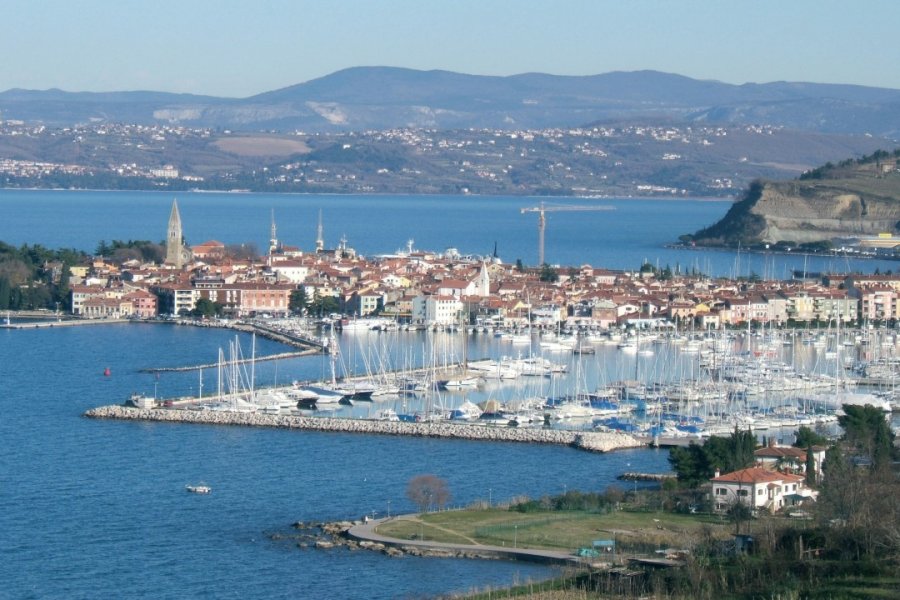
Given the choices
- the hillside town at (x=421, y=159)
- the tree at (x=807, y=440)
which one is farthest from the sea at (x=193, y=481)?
the hillside town at (x=421, y=159)

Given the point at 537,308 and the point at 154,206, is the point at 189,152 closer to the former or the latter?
the point at 154,206

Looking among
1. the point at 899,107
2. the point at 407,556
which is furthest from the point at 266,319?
the point at 899,107

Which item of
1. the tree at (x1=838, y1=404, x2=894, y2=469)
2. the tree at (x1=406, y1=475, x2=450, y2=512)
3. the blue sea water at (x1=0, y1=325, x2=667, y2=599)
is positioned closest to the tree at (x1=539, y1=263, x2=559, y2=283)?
the blue sea water at (x1=0, y1=325, x2=667, y2=599)

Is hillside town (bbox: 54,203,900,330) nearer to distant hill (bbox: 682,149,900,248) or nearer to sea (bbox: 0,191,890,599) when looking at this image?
sea (bbox: 0,191,890,599)

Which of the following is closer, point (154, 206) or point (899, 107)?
point (154, 206)

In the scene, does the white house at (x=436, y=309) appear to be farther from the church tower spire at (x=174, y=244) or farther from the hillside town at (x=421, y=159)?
the hillside town at (x=421, y=159)

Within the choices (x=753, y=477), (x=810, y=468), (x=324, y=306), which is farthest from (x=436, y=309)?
(x=753, y=477)
